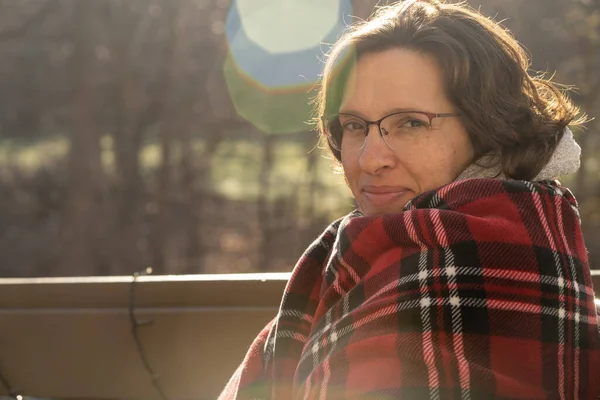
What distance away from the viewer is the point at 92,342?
96.0 inches

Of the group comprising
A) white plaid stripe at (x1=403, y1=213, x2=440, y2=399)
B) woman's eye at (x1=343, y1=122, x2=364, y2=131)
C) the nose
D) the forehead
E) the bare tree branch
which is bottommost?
white plaid stripe at (x1=403, y1=213, x2=440, y2=399)

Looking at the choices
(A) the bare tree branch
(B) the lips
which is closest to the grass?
(A) the bare tree branch

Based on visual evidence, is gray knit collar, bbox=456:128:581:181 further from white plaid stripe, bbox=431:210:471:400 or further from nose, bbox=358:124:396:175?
white plaid stripe, bbox=431:210:471:400

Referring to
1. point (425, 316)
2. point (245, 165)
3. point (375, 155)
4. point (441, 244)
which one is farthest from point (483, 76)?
point (245, 165)

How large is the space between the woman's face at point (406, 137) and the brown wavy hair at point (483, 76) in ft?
0.09

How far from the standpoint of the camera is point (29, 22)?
213 inches

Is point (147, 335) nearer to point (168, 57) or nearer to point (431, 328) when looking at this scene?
point (431, 328)

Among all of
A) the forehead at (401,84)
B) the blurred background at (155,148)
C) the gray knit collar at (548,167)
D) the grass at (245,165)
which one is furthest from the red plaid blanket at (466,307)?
the grass at (245,165)

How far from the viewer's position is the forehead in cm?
153

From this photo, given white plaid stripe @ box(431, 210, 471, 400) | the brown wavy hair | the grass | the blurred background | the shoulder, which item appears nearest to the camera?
white plaid stripe @ box(431, 210, 471, 400)

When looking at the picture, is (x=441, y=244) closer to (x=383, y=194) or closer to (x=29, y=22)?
(x=383, y=194)

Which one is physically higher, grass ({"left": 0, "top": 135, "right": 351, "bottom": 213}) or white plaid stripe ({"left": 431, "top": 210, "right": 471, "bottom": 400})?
grass ({"left": 0, "top": 135, "right": 351, "bottom": 213})

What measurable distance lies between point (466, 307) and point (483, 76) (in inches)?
21.1

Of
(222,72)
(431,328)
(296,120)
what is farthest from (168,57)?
(431,328)
